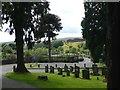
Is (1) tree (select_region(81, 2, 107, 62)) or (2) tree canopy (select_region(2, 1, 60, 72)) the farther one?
(1) tree (select_region(81, 2, 107, 62))

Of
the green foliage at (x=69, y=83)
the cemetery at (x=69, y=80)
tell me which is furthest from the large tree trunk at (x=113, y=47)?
the cemetery at (x=69, y=80)

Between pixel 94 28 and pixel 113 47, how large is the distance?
3617 cm

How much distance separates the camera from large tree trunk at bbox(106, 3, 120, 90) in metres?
12.6

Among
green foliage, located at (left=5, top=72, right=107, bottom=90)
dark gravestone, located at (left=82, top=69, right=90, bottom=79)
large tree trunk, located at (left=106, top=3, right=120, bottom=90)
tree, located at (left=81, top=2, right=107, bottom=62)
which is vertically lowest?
green foliage, located at (left=5, top=72, right=107, bottom=90)

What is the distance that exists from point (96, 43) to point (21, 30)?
12.8 meters

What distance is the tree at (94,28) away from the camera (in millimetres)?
45781

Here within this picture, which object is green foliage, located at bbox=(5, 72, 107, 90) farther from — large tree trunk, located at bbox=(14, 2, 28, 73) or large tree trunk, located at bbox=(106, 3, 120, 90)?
large tree trunk, located at bbox=(14, 2, 28, 73)

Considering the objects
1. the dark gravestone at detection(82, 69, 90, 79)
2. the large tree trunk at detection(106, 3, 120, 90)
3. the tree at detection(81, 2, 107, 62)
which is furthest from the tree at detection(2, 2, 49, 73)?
the large tree trunk at detection(106, 3, 120, 90)

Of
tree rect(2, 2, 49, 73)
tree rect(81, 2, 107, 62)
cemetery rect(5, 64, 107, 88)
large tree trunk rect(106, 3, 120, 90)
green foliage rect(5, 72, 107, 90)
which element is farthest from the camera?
tree rect(81, 2, 107, 62)

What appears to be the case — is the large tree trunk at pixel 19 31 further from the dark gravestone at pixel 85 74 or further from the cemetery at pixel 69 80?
the dark gravestone at pixel 85 74

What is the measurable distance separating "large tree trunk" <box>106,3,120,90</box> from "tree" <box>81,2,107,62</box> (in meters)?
31.7

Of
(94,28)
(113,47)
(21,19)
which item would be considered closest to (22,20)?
(21,19)

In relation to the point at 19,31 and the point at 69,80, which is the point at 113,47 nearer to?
the point at 69,80

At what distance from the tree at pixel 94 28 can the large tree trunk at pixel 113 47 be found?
Answer: 31720 millimetres
